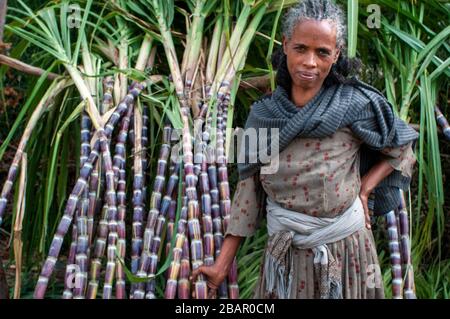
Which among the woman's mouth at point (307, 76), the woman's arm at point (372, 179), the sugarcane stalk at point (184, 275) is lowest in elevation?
the sugarcane stalk at point (184, 275)

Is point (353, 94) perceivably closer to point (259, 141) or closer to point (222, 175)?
point (259, 141)

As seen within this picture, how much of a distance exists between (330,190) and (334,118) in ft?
0.52

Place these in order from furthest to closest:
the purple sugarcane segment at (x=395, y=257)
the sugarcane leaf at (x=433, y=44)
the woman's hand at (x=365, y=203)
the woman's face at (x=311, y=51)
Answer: the sugarcane leaf at (x=433, y=44) → the purple sugarcane segment at (x=395, y=257) → the woman's hand at (x=365, y=203) → the woman's face at (x=311, y=51)

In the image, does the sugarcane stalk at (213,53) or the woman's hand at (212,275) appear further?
the sugarcane stalk at (213,53)

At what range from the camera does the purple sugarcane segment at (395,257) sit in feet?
5.62

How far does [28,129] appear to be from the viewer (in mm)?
1918

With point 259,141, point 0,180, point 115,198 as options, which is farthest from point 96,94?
point 0,180

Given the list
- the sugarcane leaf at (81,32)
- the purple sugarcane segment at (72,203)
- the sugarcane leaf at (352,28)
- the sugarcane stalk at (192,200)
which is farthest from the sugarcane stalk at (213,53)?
the sugarcane leaf at (352,28)

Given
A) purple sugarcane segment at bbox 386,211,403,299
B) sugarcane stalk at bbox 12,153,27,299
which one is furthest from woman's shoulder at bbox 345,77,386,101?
sugarcane stalk at bbox 12,153,27,299

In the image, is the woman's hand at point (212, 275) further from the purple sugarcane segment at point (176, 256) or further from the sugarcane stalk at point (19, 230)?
the sugarcane stalk at point (19, 230)

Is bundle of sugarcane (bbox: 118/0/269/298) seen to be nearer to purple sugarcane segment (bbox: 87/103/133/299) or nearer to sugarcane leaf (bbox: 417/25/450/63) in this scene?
purple sugarcane segment (bbox: 87/103/133/299)

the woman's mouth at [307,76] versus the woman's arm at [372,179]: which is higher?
the woman's mouth at [307,76]

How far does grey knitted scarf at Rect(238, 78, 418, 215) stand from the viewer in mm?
1396

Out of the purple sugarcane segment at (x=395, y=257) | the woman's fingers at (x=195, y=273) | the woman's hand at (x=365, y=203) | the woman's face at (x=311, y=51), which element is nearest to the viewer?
the woman's face at (x=311, y=51)
